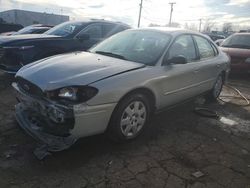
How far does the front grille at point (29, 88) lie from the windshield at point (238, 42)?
815 cm

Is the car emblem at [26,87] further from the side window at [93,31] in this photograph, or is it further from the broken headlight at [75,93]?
the side window at [93,31]

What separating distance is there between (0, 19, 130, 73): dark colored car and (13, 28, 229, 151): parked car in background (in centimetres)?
223

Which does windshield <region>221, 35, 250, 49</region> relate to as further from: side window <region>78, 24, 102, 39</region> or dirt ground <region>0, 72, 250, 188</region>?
dirt ground <region>0, 72, 250, 188</region>

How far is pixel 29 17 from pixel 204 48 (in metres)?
45.3

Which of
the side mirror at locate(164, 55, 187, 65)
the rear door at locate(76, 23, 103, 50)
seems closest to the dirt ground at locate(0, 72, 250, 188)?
the side mirror at locate(164, 55, 187, 65)

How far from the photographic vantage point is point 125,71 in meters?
3.86

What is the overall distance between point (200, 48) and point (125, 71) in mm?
2212

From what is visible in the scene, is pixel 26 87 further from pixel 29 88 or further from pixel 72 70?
pixel 72 70

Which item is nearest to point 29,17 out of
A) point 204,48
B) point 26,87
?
point 204,48

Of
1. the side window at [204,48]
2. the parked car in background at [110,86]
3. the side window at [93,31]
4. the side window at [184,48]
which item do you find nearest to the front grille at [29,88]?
the parked car in background at [110,86]

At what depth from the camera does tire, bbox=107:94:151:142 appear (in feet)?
12.2

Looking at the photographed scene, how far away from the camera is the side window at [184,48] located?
15.3ft

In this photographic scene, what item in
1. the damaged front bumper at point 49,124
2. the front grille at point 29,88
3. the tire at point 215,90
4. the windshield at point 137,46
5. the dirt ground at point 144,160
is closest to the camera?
the dirt ground at point 144,160

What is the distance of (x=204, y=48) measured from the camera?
5.68 metres
